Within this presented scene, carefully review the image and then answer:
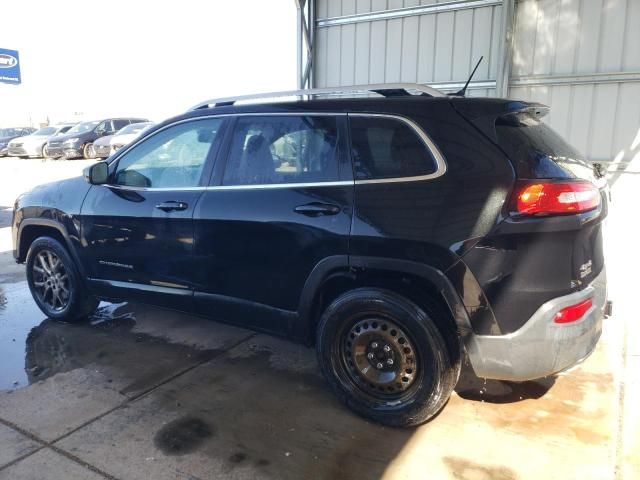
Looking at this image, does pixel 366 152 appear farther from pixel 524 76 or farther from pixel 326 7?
pixel 326 7

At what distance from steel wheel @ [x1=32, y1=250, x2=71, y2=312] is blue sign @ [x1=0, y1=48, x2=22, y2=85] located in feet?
70.3

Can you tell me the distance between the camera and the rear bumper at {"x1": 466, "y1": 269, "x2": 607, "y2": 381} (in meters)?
2.69

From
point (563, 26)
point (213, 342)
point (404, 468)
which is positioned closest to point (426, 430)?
point (404, 468)

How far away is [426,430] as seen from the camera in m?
3.11

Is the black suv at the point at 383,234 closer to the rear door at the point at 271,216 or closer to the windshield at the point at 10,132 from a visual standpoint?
the rear door at the point at 271,216

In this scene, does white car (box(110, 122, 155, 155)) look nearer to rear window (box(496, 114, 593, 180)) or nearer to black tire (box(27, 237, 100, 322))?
black tire (box(27, 237, 100, 322))

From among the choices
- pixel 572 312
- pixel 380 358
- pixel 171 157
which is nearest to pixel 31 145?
pixel 171 157

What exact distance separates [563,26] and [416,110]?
477 centimetres

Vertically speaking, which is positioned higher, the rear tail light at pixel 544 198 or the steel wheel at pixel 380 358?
the rear tail light at pixel 544 198

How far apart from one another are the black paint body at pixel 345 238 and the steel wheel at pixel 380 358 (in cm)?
31

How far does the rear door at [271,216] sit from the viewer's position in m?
3.14

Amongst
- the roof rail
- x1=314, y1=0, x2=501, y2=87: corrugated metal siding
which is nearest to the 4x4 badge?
the roof rail


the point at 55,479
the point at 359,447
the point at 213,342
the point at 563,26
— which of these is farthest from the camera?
the point at 563,26

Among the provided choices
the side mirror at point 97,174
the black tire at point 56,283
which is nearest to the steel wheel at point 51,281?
the black tire at point 56,283
